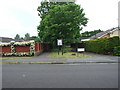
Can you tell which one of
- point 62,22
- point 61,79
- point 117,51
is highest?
point 62,22

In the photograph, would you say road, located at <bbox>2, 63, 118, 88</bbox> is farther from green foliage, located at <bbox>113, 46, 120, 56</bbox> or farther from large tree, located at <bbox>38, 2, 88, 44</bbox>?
large tree, located at <bbox>38, 2, 88, 44</bbox>

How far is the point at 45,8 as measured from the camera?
89.8 ft

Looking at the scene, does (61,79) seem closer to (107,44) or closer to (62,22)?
(107,44)

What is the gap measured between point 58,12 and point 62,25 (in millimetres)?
2287

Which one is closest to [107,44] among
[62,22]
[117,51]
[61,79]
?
[117,51]

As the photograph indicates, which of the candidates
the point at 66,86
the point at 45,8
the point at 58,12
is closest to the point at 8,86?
the point at 66,86

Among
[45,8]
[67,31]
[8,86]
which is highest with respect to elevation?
[45,8]

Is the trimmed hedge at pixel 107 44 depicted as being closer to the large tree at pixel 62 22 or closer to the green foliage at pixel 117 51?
the green foliage at pixel 117 51

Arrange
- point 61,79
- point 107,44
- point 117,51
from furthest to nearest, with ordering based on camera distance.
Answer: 1. point 107,44
2. point 117,51
3. point 61,79

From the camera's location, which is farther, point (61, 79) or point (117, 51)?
point (117, 51)

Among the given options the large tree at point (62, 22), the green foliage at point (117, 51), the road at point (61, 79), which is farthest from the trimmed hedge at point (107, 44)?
the road at point (61, 79)

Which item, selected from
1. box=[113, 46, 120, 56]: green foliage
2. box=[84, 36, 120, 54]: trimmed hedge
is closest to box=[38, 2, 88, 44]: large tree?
box=[84, 36, 120, 54]: trimmed hedge

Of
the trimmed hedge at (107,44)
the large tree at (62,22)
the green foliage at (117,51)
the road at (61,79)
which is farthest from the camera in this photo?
the large tree at (62,22)

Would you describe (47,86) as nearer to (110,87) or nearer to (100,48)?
(110,87)
